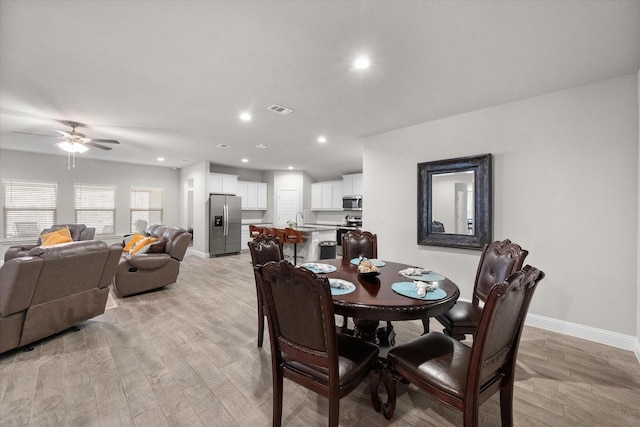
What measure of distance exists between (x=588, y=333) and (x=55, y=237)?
8.16m

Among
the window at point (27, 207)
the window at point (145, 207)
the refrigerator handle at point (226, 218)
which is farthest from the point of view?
the window at point (145, 207)

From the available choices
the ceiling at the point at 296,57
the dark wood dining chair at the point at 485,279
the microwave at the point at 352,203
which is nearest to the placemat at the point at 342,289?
the dark wood dining chair at the point at 485,279

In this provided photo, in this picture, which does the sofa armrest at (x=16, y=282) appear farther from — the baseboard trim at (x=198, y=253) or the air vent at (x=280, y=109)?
the baseboard trim at (x=198, y=253)

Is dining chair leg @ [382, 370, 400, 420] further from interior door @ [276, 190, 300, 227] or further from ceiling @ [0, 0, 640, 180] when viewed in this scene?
interior door @ [276, 190, 300, 227]

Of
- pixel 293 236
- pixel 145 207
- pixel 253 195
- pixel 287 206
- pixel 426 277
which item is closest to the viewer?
pixel 426 277

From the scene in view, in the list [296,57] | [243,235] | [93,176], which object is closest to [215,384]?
[296,57]

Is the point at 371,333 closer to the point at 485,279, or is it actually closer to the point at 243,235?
the point at 485,279

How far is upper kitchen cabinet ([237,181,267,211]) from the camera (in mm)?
8250

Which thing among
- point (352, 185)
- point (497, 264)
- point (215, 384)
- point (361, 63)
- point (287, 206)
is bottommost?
point (215, 384)

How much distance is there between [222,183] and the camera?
7.59m

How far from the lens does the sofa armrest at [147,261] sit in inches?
155

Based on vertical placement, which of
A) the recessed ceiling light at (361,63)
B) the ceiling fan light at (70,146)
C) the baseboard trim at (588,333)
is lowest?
the baseboard trim at (588,333)

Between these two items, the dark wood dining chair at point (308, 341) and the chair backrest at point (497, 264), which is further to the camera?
the chair backrest at point (497, 264)

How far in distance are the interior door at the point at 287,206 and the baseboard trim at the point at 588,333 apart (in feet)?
21.6
